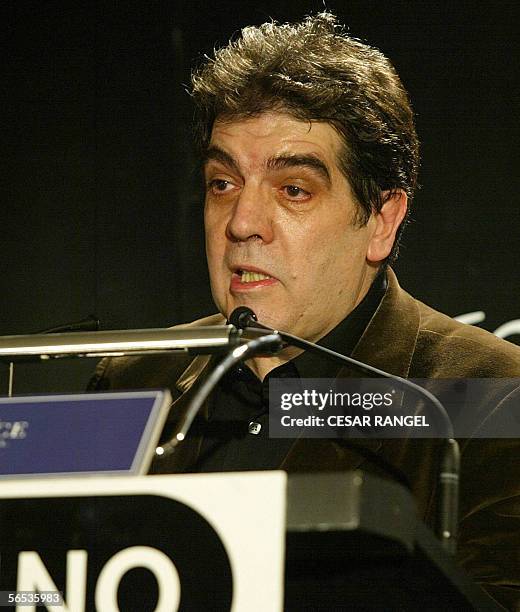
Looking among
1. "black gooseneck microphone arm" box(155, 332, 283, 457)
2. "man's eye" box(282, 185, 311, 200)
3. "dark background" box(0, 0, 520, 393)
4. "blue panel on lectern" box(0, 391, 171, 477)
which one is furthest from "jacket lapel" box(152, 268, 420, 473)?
"blue panel on lectern" box(0, 391, 171, 477)

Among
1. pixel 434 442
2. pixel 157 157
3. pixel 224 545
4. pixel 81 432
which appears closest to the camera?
pixel 224 545

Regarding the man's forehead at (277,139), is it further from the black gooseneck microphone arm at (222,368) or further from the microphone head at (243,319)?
the black gooseneck microphone arm at (222,368)

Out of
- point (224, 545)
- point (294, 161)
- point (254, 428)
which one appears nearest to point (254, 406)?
point (254, 428)

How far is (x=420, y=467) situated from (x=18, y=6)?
1.43 meters

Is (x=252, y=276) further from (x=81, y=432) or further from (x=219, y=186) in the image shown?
(x=81, y=432)

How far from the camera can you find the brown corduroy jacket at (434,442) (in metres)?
1.39

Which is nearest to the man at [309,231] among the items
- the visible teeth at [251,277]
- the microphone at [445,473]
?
the visible teeth at [251,277]

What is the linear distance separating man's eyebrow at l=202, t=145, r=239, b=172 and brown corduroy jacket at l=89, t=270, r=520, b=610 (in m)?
0.38

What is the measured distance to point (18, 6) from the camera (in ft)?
7.56

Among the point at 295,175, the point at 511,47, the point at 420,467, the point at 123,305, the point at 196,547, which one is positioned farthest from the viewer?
the point at 123,305

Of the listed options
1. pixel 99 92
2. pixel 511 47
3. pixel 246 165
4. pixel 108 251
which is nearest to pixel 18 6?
pixel 99 92

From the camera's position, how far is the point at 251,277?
1777 mm

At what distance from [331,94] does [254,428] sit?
62 centimetres

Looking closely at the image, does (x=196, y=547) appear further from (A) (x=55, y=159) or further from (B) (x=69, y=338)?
(A) (x=55, y=159)
